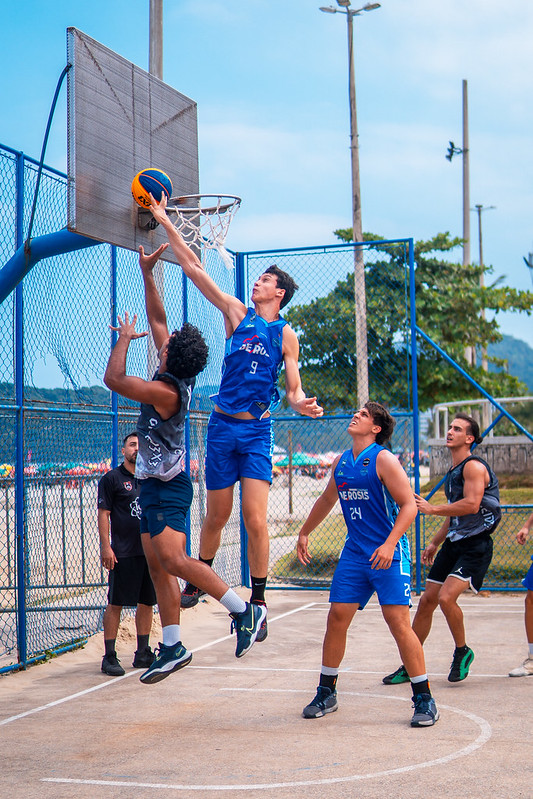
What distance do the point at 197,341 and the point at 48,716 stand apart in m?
2.89

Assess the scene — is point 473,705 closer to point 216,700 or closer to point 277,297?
point 216,700

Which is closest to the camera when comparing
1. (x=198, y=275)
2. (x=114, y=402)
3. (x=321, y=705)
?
(x=198, y=275)

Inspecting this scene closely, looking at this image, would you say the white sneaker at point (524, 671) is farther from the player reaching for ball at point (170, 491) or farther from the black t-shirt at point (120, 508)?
the black t-shirt at point (120, 508)

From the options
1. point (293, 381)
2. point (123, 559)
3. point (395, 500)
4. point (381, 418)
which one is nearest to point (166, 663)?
point (395, 500)

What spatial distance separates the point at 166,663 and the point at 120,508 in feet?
9.10

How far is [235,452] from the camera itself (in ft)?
19.8

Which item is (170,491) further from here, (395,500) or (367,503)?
(395,500)

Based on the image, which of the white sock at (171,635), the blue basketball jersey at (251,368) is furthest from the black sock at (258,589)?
the blue basketball jersey at (251,368)

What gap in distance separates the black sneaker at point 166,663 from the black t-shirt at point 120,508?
2.55 m

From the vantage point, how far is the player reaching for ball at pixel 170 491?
5.65 meters

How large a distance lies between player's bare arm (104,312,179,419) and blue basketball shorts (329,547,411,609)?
158 centimetres

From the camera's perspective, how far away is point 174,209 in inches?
287

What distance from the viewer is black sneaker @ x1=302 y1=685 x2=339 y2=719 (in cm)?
629

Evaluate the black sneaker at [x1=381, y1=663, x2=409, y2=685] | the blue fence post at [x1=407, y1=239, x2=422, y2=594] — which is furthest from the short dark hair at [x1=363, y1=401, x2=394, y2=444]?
the blue fence post at [x1=407, y1=239, x2=422, y2=594]
